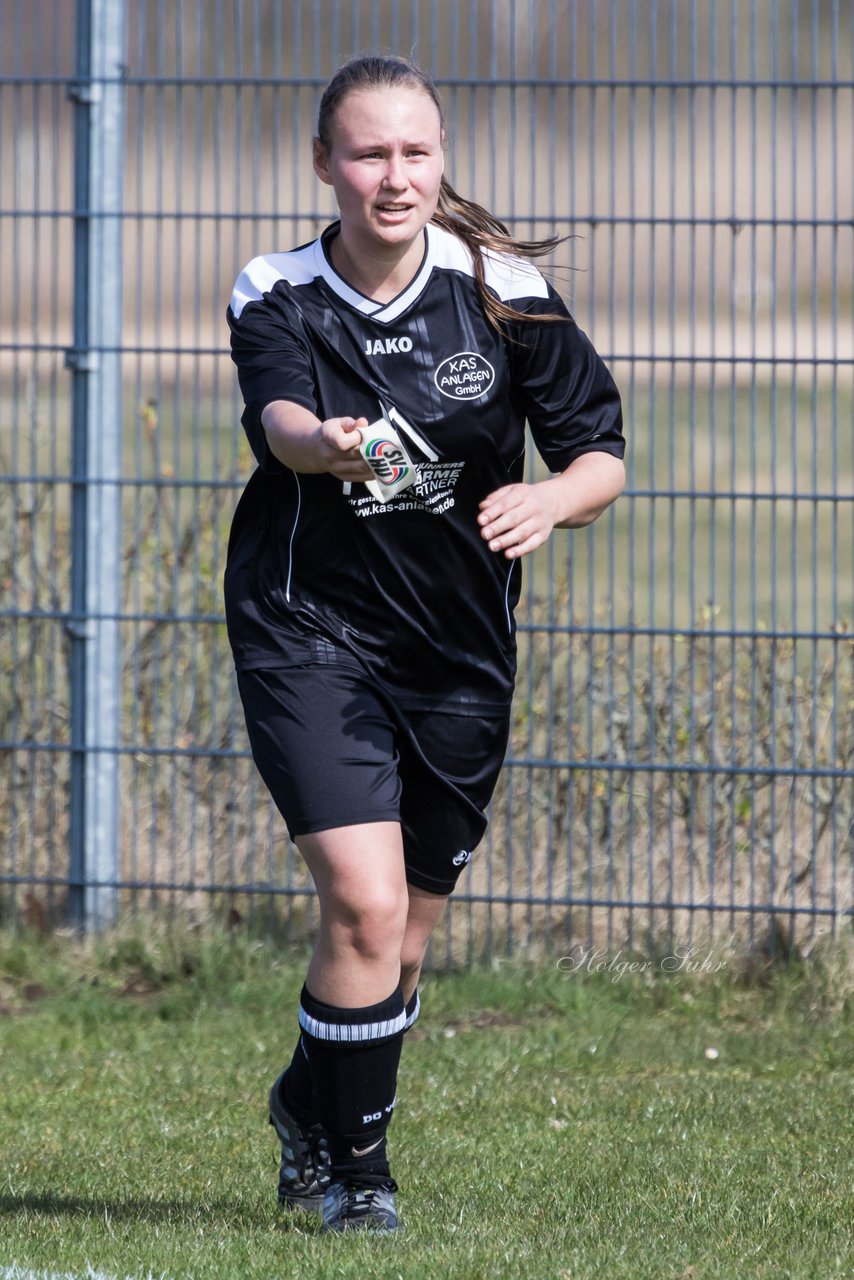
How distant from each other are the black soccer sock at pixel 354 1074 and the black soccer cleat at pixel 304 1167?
17 centimetres

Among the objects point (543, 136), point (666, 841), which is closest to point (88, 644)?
point (666, 841)

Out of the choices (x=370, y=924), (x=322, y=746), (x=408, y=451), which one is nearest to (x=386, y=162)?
(x=408, y=451)

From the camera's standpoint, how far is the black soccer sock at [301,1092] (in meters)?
3.89

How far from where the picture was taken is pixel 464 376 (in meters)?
3.73

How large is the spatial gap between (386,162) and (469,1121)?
2702 millimetres

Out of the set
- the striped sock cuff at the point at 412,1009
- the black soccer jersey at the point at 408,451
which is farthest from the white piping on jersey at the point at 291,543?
the striped sock cuff at the point at 412,1009

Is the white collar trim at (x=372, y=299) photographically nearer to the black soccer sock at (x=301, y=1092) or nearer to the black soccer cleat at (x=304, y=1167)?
the black soccer sock at (x=301, y=1092)

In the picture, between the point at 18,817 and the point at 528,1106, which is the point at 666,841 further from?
the point at 18,817

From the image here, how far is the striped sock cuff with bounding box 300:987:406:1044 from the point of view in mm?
3613

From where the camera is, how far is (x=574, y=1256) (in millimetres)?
3525

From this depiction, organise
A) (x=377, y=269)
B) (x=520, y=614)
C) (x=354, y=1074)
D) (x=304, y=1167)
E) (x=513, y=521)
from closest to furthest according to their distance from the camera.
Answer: (x=513, y=521) < (x=354, y=1074) < (x=377, y=269) < (x=304, y=1167) < (x=520, y=614)

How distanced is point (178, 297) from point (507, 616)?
4.25m

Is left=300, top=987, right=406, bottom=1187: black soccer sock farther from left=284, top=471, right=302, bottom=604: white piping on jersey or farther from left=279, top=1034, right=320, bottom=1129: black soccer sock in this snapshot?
left=284, top=471, right=302, bottom=604: white piping on jersey

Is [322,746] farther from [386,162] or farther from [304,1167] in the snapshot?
[386,162]
